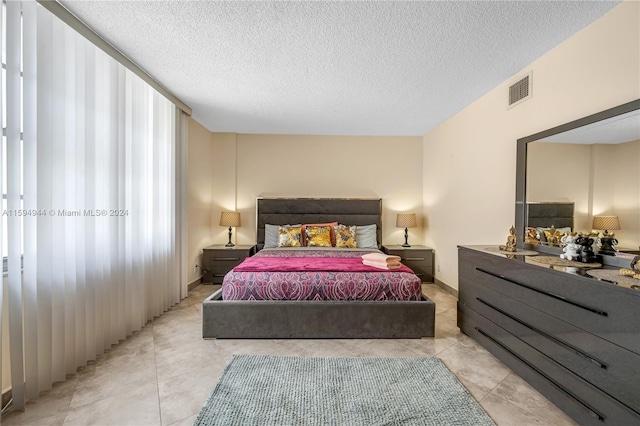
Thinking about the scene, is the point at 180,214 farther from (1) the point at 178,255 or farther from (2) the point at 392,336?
(2) the point at 392,336

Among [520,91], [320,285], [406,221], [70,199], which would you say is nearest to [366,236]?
[406,221]

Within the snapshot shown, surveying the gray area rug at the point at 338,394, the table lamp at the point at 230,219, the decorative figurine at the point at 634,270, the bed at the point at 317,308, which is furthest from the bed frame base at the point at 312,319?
the table lamp at the point at 230,219

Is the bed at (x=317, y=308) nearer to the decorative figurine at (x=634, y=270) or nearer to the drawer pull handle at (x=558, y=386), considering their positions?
the drawer pull handle at (x=558, y=386)

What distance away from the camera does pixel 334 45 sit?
2.11 metres

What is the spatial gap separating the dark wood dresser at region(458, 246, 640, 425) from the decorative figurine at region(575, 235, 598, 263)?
0.28 meters

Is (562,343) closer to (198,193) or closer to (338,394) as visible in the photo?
(338,394)

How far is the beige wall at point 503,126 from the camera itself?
1.76 m

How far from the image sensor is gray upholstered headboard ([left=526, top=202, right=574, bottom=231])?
2080mm

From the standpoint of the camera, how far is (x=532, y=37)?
2.02 m

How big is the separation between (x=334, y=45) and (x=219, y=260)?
10.8 ft

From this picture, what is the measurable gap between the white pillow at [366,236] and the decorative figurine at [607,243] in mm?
2587

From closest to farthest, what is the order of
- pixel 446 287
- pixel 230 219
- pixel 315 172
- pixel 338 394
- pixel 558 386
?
pixel 558 386 → pixel 338 394 → pixel 446 287 → pixel 230 219 → pixel 315 172

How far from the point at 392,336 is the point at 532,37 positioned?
2.64 metres

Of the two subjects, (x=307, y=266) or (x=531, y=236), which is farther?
(x=307, y=266)
